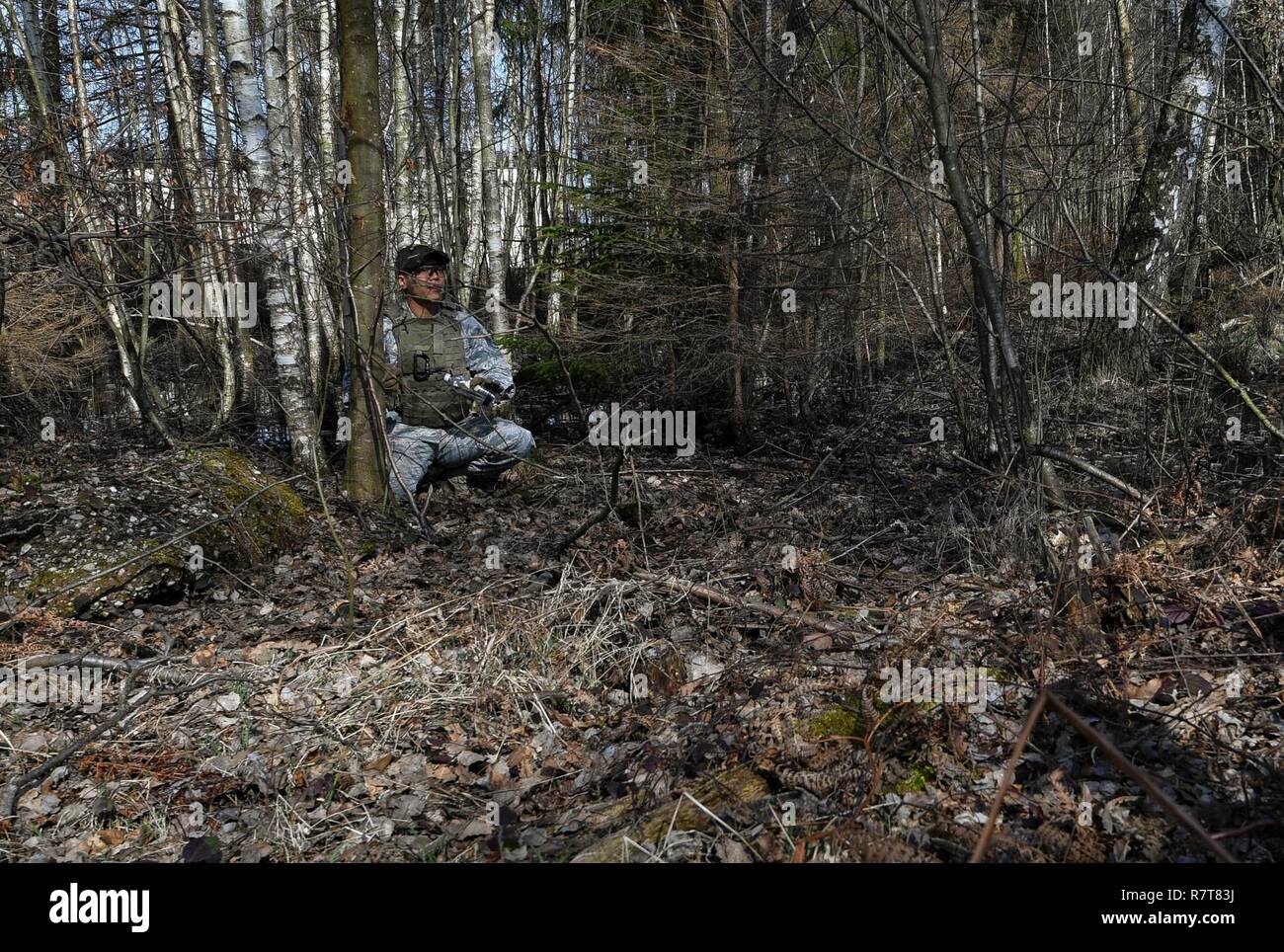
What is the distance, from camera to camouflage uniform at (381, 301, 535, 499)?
24.3 feet

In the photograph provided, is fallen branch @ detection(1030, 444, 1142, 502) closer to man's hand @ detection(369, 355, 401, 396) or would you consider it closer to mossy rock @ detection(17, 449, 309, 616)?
man's hand @ detection(369, 355, 401, 396)

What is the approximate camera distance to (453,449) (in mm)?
7598

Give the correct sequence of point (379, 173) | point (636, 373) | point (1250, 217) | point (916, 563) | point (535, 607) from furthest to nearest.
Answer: point (1250, 217)
point (636, 373)
point (379, 173)
point (916, 563)
point (535, 607)

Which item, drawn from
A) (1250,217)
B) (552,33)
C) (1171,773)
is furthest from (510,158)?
(1171,773)

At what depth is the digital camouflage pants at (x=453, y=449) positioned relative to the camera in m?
7.33

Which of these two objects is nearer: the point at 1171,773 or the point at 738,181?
the point at 1171,773

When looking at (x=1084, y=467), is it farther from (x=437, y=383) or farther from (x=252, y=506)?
(x=252, y=506)

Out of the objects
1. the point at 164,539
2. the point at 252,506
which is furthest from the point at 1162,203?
the point at 164,539

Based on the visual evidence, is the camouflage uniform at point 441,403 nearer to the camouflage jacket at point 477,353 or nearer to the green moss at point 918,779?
the camouflage jacket at point 477,353

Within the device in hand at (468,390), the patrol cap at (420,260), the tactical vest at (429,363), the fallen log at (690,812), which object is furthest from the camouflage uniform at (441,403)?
the fallen log at (690,812)

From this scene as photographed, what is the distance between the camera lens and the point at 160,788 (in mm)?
3736

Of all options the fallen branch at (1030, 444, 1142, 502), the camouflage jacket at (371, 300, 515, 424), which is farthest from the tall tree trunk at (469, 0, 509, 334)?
the fallen branch at (1030, 444, 1142, 502)

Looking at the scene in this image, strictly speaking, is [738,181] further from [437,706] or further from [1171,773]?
[1171,773]
